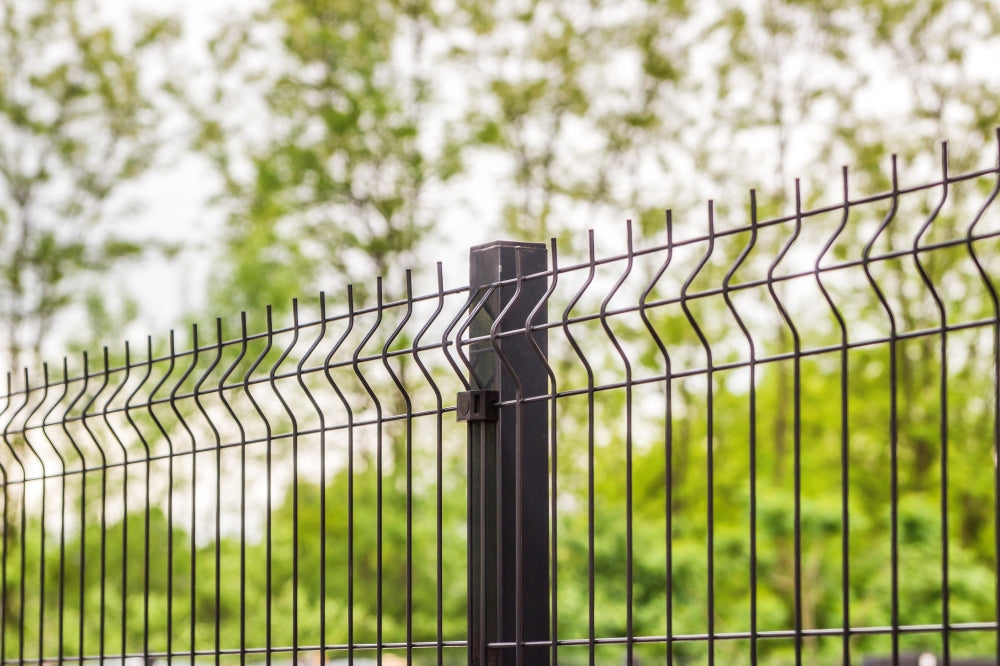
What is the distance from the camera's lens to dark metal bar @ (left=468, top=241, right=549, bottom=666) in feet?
10.6

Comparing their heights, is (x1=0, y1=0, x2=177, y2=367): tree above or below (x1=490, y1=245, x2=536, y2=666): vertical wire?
above

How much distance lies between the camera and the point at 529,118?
981 inches

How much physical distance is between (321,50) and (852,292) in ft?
34.1

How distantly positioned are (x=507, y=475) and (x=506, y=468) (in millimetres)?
20

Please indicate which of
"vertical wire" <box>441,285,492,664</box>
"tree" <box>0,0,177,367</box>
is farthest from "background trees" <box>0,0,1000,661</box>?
"vertical wire" <box>441,285,492,664</box>

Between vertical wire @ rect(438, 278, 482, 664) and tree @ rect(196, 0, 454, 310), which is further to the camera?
tree @ rect(196, 0, 454, 310)

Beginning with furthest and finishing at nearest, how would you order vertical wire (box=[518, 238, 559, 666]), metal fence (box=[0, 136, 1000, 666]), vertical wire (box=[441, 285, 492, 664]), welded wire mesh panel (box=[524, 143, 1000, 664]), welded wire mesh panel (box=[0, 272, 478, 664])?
1. welded wire mesh panel (box=[524, 143, 1000, 664])
2. metal fence (box=[0, 136, 1000, 666])
3. welded wire mesh panel (box=[0, 272, 478, 664])
4. vertical wire (box=[441, 285, 492, 664])
5. vertical wire (box=[518, 238, 559, 666])

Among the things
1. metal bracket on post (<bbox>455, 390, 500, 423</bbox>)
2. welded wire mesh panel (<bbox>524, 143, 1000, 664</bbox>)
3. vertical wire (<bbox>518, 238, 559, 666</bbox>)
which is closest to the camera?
vertical wire (<bbox>518, 238, 559, 666</bbox>)

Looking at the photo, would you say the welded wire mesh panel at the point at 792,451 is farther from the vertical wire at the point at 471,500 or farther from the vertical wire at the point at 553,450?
the vertical wire at the point at 553,450

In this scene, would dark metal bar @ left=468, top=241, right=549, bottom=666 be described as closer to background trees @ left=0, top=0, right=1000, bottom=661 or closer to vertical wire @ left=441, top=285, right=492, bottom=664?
vertical wire @ left=441, top=285, right=492, bottom=664

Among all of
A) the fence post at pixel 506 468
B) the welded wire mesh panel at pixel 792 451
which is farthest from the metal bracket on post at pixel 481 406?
the welded wire mesh panel at pixel 792 451

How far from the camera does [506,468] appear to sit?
3.35 m

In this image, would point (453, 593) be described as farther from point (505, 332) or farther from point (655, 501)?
point (505, 332)

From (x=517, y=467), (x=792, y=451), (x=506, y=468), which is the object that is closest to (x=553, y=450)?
(x=517, y=467)
